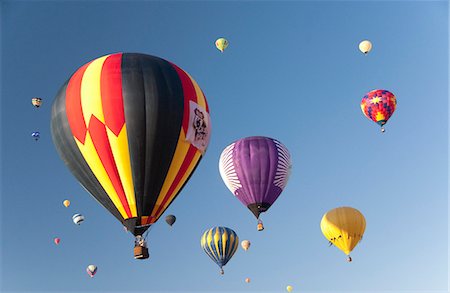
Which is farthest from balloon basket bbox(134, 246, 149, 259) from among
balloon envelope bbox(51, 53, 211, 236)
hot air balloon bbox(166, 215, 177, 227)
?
hot air balloon bbox(166, 215, 177, 227)

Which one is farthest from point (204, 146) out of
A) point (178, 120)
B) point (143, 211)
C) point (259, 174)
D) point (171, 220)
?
point (171, 220)

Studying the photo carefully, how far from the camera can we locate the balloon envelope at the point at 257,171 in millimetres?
36094

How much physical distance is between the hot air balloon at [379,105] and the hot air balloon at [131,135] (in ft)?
51.6

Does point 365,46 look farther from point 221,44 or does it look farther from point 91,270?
point 91,270

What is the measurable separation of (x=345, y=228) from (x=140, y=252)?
18271mm

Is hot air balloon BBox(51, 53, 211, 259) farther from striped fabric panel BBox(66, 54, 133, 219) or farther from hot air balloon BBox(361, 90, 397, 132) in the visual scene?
hot air balloon BBox(361, 90, 397, 132)

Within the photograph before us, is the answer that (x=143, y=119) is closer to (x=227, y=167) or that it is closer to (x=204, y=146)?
(x=204, y=146)

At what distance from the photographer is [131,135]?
2411cm

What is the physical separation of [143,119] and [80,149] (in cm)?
234

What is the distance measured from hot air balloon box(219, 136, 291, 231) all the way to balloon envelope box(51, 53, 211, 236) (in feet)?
34.8

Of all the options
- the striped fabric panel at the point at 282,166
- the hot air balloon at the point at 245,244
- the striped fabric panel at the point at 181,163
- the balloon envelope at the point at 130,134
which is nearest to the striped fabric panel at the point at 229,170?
the striped fabric panel at the point at 282,166

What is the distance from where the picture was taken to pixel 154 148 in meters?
24.2

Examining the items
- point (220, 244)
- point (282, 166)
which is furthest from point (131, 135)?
point (220, 244)

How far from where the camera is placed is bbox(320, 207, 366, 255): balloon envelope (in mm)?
39625
